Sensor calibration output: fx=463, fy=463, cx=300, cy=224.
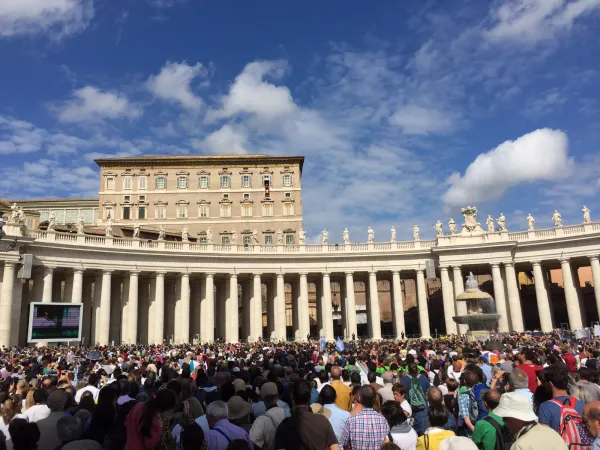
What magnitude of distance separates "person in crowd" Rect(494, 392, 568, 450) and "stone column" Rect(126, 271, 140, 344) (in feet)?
157

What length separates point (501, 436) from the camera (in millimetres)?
6961

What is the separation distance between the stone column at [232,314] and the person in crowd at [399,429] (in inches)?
1907

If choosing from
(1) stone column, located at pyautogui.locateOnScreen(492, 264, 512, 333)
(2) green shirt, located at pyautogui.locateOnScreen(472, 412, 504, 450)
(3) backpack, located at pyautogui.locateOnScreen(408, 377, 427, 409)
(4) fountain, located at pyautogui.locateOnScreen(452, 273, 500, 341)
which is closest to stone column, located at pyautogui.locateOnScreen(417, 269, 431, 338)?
(1) stone column, located at pyautogui.locateOnScreen(492, 264, 512, 333)

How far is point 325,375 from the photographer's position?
42.2 ft

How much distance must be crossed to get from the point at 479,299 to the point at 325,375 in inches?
1149

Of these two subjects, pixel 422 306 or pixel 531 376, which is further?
pixel 422 306

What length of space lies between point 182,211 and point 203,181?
21.2ft

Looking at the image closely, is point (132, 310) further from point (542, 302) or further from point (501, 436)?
point (501, 436)

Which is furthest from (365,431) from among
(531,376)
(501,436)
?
(531,376)

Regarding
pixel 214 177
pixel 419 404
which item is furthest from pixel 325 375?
pixel 214 177

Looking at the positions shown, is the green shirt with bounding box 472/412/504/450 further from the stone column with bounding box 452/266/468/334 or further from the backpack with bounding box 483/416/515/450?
the stone column with bounding box 452/266/468/334

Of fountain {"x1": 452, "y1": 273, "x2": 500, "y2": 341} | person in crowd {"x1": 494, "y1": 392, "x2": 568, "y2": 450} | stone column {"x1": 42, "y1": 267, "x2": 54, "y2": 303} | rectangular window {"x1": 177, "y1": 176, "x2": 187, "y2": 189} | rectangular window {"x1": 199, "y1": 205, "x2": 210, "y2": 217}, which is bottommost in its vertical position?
person in crowd {"x1": 494, "y1": 392, "x2": 568, "y2": 450}

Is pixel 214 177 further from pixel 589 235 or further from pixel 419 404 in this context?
pixel 419 404

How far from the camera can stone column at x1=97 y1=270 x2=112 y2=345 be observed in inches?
1830
